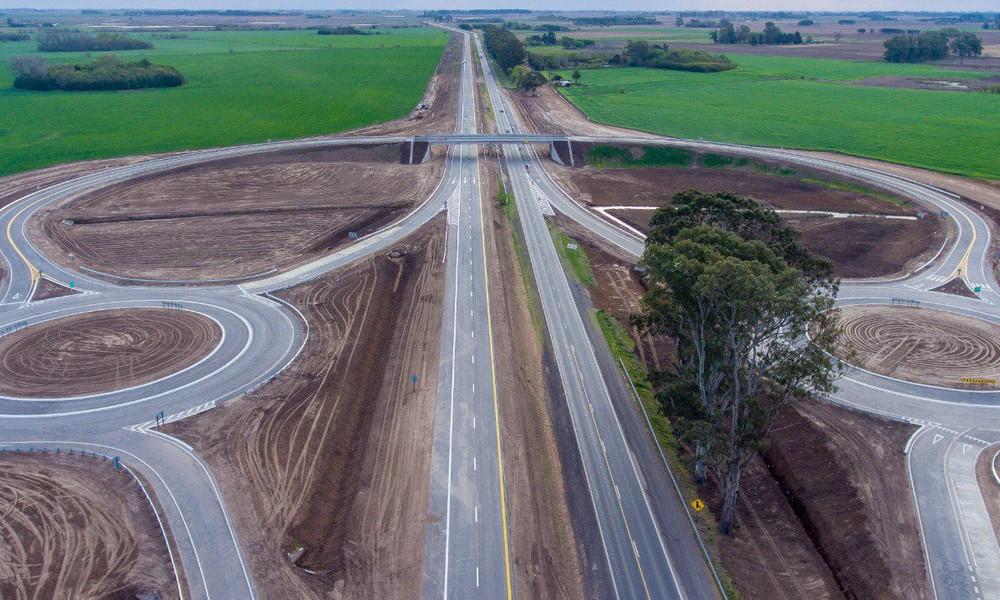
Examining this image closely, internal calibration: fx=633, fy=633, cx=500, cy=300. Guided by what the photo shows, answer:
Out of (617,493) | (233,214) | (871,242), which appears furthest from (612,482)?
(233,214)

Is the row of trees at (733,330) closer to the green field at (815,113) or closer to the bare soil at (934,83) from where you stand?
the green field at (815,113)

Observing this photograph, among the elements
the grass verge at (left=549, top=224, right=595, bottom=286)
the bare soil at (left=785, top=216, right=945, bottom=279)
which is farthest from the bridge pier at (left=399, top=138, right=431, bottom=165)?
the bare soil at (left=785, top=216, right=945, bottom=279)

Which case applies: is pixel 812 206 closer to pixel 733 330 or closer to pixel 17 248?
pixel 733 330

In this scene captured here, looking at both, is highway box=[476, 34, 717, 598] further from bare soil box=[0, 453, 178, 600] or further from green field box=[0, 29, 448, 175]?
green field box=[0, 29, 448, 175]

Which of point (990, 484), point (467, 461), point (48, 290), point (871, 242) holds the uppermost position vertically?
point (48, 290)

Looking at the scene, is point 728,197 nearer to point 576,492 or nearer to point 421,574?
point 576,492
